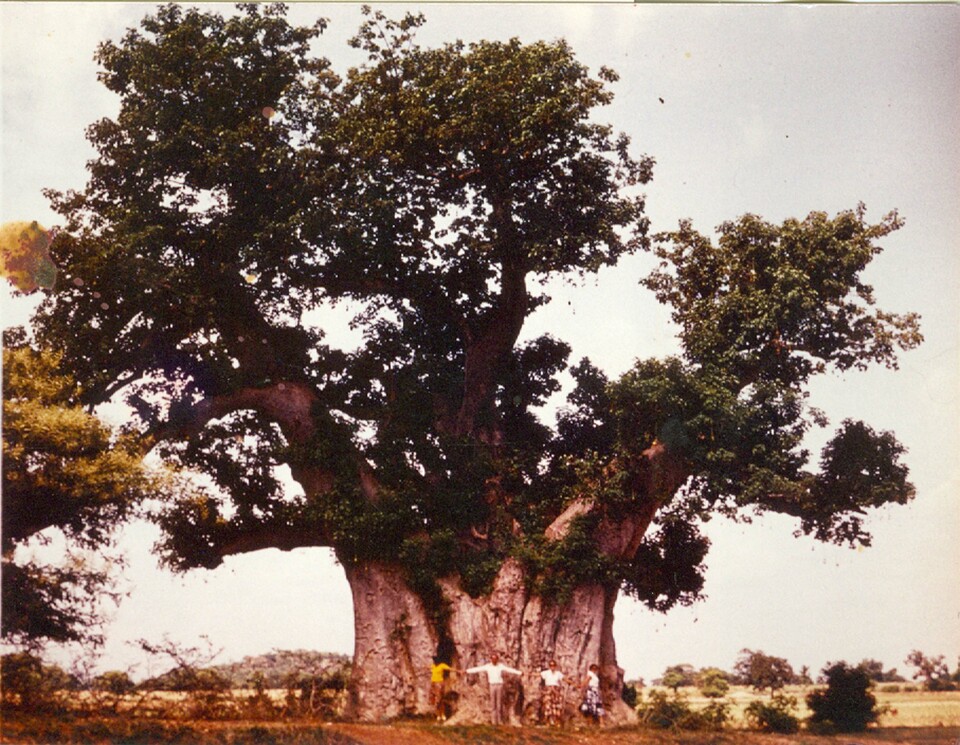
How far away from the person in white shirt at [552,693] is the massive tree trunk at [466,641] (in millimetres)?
120

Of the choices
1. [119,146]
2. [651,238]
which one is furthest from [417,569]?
[119,146]

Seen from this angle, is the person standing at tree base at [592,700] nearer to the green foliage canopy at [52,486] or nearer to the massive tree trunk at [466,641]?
the massive tree trunk at [466,641]

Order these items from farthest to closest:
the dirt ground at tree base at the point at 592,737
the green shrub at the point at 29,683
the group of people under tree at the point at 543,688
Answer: the group of people under tree at the point at 543,688
the green shrub at the point at 29,683
the dirt ground at tree base at the point at 592,737

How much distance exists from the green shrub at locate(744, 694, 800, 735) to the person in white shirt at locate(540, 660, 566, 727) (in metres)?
3.52

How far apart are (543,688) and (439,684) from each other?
5.36 feet

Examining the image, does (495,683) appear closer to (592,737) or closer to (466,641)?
(466,641)

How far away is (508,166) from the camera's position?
15.9m

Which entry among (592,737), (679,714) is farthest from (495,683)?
(679,714)

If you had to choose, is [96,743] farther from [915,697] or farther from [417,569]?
[915,697]

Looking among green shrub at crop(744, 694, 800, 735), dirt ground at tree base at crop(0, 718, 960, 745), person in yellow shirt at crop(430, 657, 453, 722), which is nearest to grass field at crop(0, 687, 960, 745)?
dirt ground at tree base at crop(0, 718, 960, 745)

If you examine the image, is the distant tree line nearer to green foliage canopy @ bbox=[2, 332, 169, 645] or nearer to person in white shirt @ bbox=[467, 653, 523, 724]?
person in white shirt @ bbox=[467, 653, 523, 724]

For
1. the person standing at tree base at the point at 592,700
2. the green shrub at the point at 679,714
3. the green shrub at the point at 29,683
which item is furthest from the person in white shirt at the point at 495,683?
the green shrub at the point at 29,683

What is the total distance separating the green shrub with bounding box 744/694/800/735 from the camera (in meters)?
16.4

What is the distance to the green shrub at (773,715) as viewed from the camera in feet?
53.8
